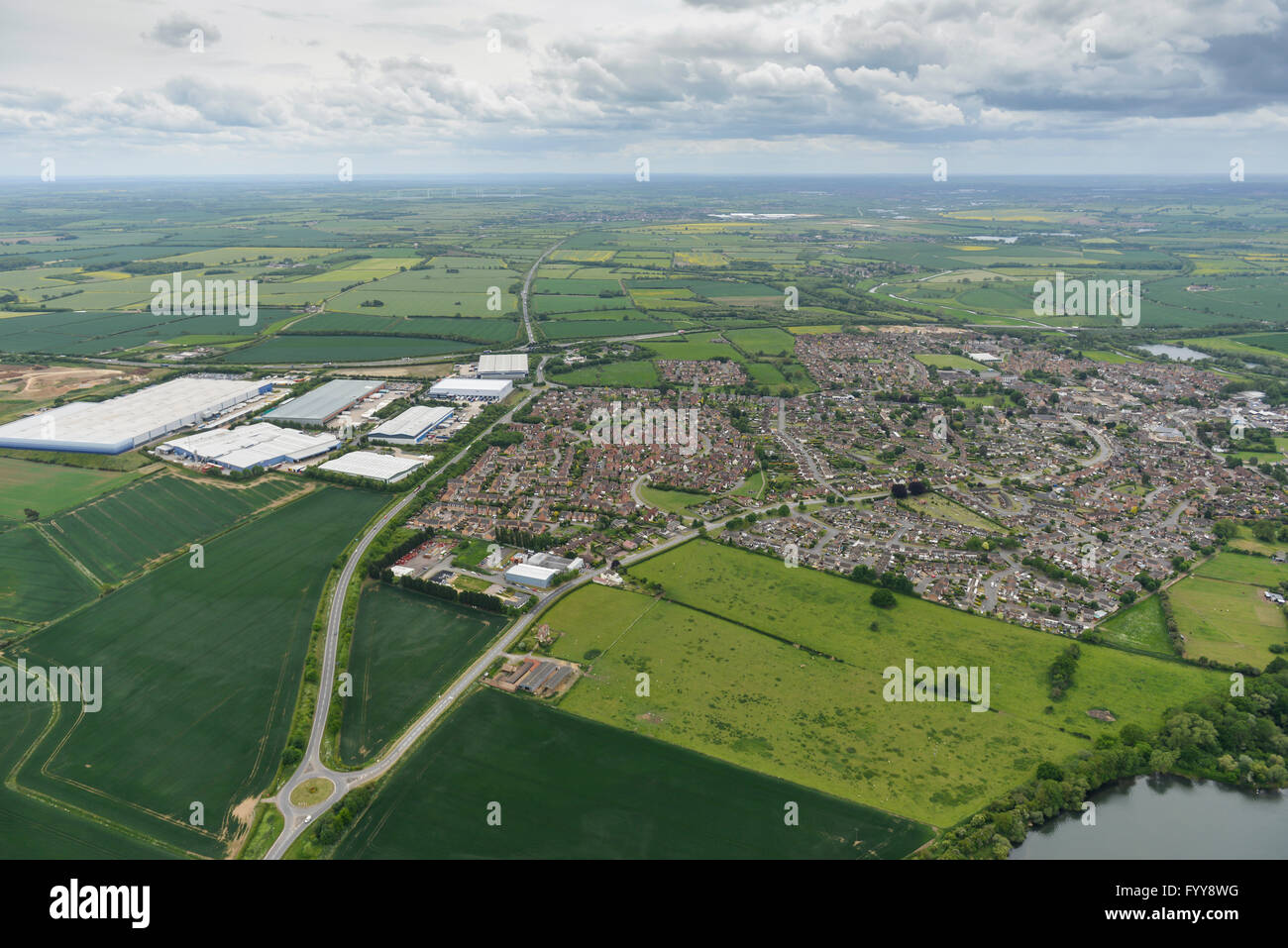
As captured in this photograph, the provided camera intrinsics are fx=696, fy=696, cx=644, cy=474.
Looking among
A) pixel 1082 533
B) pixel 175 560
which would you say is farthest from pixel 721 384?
pixel 175 560

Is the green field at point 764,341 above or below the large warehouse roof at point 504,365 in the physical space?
above

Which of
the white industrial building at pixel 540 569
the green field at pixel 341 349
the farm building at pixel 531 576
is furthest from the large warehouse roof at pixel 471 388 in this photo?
the farm building at pixel 531 576

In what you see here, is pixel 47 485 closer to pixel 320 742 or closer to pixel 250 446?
pixel 250 446

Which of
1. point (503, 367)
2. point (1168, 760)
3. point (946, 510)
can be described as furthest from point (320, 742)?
point (503, 367)

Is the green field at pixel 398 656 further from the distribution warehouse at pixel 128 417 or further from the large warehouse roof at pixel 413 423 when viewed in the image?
the distribution warehouse at pixel 128 417

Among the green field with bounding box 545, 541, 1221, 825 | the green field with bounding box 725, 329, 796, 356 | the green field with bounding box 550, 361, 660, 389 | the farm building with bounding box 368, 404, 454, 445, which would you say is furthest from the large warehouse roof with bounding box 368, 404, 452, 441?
the green field with bounding box 725, 329, 796, 356

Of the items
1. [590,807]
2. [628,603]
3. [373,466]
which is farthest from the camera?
[373,466]
